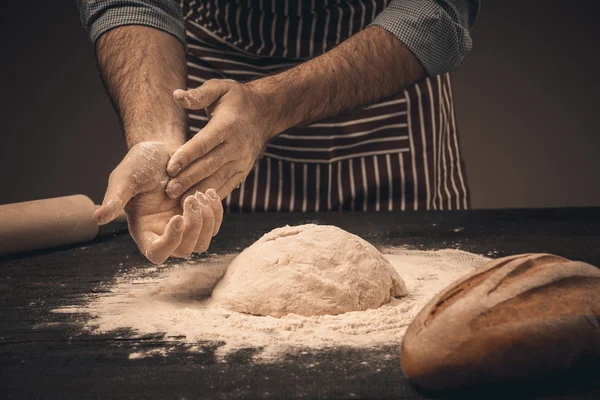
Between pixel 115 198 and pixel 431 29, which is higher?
pixel 431 29

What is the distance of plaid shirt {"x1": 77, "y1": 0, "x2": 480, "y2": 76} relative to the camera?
2197mm

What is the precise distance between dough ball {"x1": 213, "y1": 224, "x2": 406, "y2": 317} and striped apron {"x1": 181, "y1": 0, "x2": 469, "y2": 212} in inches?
36.9

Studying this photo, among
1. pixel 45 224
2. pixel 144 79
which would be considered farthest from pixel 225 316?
pixel 144 79

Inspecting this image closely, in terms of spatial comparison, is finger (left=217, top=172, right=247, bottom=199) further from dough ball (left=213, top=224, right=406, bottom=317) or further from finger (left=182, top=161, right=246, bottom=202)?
dough ball (left=213, top=224, right=406, bottom=317)

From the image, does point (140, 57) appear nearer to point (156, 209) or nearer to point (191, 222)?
point (156, 209)

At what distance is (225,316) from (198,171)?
399mm

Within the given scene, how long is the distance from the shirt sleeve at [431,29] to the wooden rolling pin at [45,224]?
1.08 meters

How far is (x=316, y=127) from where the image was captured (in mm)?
2477

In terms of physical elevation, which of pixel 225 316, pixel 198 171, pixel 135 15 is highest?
pixel 135 15

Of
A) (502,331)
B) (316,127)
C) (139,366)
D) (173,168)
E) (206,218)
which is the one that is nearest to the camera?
(502,331)

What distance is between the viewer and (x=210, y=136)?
63.4 inches

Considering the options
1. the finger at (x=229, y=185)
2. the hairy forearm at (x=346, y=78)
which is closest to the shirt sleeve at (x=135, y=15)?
the hairy forearm at (x=346, y=78)

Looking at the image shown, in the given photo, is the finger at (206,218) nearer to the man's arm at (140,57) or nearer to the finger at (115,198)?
the finger at (115,198)

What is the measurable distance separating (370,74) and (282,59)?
37 centimetres
